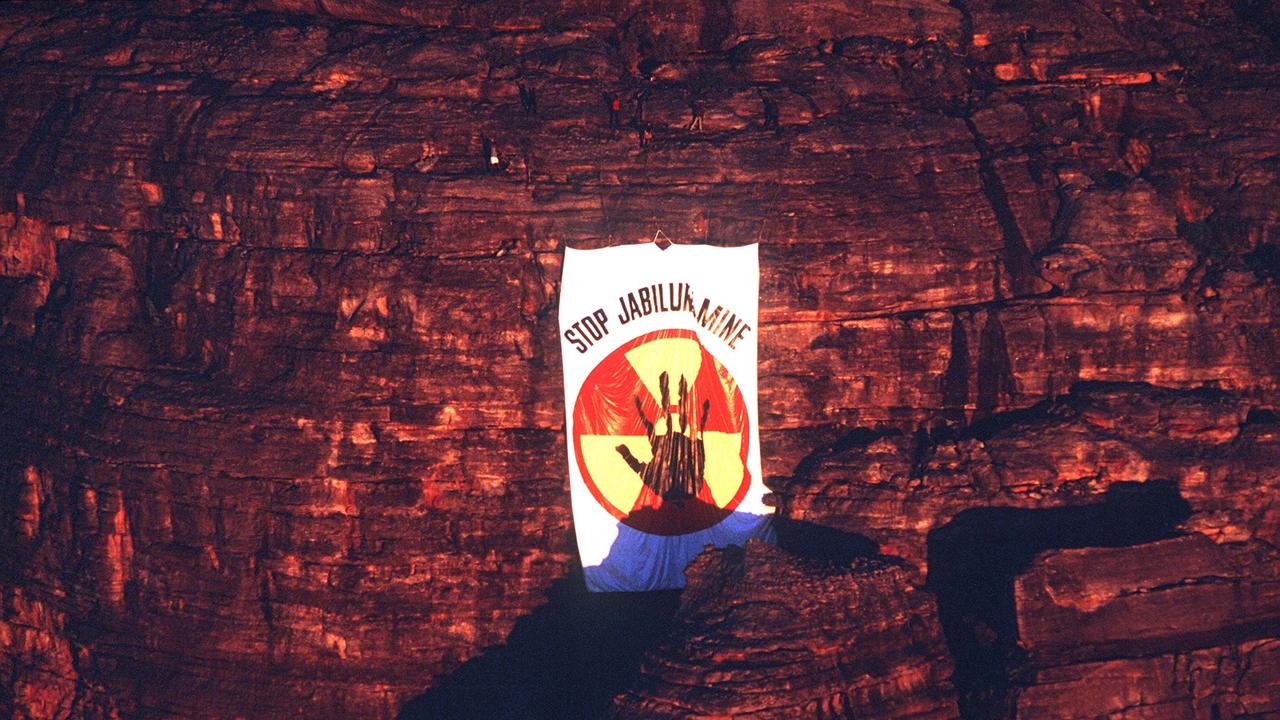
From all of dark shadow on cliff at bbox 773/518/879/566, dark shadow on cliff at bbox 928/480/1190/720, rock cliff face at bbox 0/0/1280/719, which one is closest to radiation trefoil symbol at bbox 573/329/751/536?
dark shadow on cliff at bbox 773/518/879/566

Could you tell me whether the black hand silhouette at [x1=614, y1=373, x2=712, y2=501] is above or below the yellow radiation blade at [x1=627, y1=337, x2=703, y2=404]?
below

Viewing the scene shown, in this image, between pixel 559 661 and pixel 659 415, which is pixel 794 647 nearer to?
pixel 659 415

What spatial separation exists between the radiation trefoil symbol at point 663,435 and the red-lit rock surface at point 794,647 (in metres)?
1.33

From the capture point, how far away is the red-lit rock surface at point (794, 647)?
24062mm

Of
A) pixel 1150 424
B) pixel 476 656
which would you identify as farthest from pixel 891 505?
pixel 476 656

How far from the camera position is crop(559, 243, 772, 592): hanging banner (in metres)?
27.1

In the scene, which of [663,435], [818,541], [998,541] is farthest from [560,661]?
[998,541]

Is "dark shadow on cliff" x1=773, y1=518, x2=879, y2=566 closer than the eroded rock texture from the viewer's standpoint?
No

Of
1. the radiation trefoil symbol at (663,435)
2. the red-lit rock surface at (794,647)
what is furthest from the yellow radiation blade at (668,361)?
the red-lit rock surface at (794,647)

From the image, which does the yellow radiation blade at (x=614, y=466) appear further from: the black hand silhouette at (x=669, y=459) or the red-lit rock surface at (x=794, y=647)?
the red-lit rock surface at (x=794, y=647)

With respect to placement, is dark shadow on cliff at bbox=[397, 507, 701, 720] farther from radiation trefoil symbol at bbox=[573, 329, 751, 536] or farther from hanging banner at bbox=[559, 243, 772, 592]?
radiation trefoil symbol at bbox=[573, 329, 751, 536]

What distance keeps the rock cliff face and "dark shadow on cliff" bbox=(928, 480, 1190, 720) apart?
5 centimetres

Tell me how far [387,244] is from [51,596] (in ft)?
27.9

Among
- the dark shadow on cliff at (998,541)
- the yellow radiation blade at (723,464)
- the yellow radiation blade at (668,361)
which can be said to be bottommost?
the dark shadow on cliff at (998,541)
